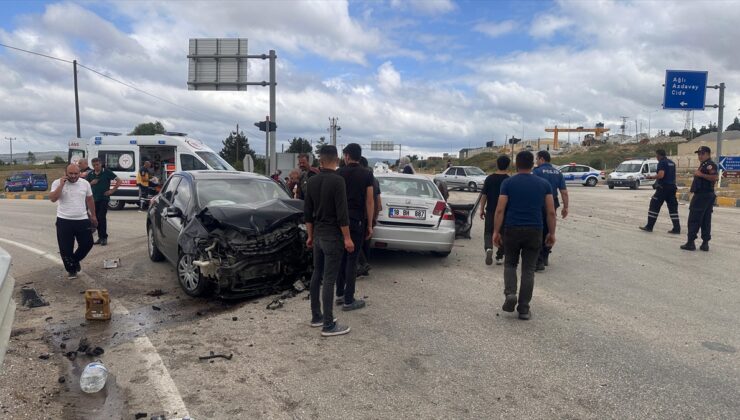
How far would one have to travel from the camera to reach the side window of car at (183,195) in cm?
709

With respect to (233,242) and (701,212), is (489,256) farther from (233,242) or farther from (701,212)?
(701,212)

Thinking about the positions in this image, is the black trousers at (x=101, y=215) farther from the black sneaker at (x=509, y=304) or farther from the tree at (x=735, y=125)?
the tree at (x=735, y=125)

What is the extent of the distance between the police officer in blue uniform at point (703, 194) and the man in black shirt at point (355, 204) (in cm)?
677

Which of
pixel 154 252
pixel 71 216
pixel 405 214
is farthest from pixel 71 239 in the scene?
pixel 405 214

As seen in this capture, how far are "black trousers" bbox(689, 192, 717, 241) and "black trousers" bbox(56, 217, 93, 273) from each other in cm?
983

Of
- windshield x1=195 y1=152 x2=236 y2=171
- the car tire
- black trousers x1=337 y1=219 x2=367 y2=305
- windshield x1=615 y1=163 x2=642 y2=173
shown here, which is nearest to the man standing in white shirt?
the car tire

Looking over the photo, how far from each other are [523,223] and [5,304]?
4.31 m

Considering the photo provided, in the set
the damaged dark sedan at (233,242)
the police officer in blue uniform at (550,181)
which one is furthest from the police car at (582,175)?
the damaged dark sedan at (233,242)

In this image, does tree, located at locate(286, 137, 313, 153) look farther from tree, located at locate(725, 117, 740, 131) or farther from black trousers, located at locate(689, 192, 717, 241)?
tree, located at locate(725, 117, 740, 131)

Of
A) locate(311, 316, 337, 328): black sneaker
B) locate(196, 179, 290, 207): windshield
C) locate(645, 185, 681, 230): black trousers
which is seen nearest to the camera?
locate(311, 316, 337, 328): black sneaker

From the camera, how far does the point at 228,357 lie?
4332mm

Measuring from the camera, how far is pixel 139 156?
1752cm

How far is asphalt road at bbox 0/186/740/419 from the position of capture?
3533mm

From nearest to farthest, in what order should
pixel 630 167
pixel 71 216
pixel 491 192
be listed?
pixel 71 216, pixel 491 192, pixel 630 167
